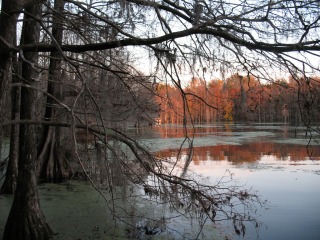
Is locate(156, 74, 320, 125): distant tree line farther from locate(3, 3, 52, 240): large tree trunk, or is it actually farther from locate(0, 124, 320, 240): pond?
locate(3, 3, 52, 240): large tree trunk

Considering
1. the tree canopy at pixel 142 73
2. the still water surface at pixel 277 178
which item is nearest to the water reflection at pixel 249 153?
the still water surface at pixel 277 178

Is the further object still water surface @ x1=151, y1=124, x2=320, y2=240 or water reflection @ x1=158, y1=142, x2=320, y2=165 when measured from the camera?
water reflection @ x1=158, y1=142, x2=320, y2=165

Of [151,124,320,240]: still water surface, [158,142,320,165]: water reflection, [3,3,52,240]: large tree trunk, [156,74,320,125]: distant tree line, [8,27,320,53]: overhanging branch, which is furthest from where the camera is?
[158,142,320,165]: water reflection

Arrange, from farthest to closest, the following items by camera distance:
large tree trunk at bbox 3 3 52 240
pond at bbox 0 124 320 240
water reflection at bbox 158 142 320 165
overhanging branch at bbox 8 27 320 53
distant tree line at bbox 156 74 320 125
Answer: water reflection at bbox 158 142 320 165, pond at bbox 0 124 320 240, large tree trunk at bbox 3 3 52 240, distant tree line at bbox 156 74 320 125, overhanging branch at bbox 8 27 320 53

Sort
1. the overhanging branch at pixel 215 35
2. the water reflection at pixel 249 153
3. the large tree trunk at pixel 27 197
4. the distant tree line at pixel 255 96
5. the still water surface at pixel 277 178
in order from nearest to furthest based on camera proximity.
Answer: the overhanging branch at pixel 215 35 < the distant tree line at pixel 255 96 < the large tree trunk at pixel 27 197 < the still water surface at pixel 277 178 < the water reflection at pixel 249 153

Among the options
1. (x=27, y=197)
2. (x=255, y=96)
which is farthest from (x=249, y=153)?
(x=255, y=96)

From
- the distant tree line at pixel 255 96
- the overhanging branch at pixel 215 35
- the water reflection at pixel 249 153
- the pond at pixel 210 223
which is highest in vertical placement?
the overhanging branch at pixel 215 35

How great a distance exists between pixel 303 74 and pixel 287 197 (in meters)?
6.43

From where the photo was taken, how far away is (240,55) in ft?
14.6

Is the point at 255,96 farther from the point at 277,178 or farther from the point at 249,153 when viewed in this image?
the point at 249,153

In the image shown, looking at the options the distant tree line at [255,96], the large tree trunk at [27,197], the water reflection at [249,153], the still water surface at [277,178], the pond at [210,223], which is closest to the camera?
the distant tree line at [255,96]

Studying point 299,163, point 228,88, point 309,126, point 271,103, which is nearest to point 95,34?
point 228,88

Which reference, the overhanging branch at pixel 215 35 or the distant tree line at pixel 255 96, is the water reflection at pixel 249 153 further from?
the overhanging branch at pixel 215 35

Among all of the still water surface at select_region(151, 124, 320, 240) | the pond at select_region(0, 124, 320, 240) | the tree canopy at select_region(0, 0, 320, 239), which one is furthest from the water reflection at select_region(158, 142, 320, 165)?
the tree canopy at select_region(0, 0, 320, 239)
